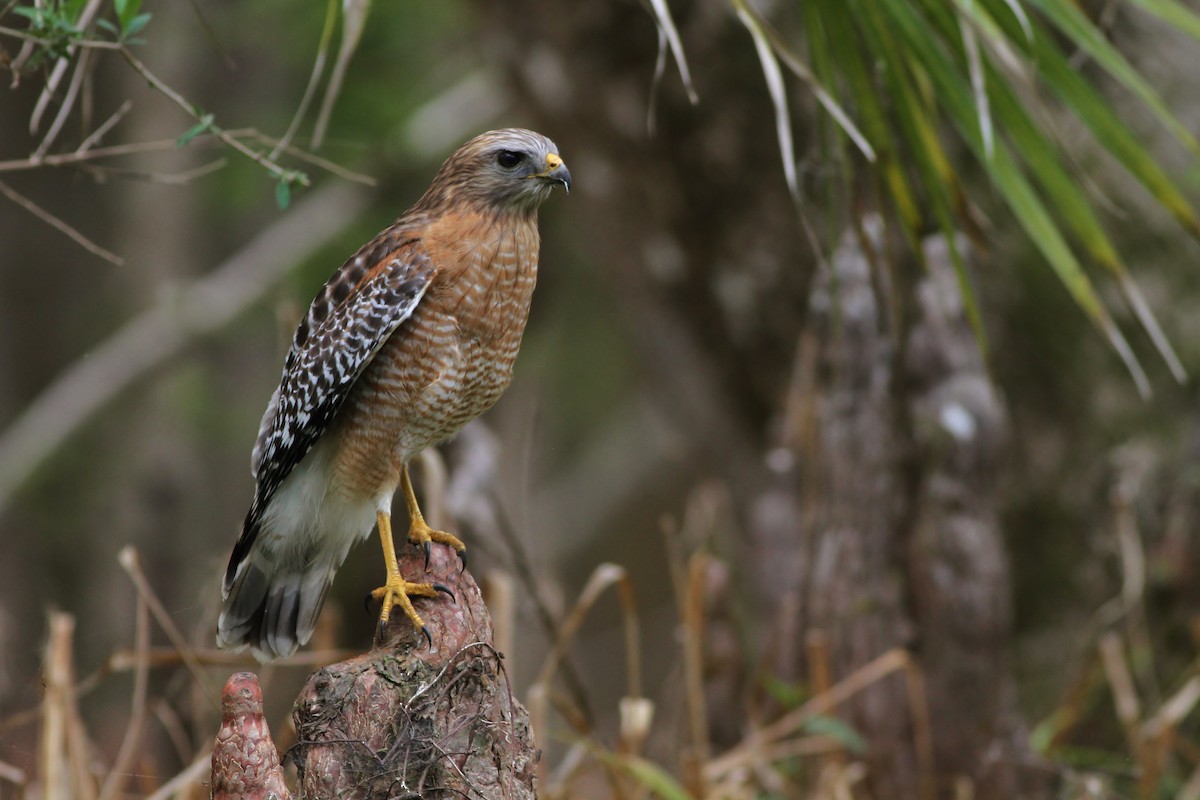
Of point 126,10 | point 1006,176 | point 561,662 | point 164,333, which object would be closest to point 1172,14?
point 1006,176

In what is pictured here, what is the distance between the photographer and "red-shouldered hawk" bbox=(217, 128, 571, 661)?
2721 mm

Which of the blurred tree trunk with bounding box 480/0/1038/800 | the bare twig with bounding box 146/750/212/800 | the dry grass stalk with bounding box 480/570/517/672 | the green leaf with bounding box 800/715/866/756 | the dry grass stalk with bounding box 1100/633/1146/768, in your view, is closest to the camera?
the bare twig with bounding box 146/750/212/800

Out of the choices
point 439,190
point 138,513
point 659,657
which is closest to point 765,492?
point 439,190

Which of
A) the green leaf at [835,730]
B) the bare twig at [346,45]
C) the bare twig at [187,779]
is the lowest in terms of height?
the green leaf at [835,730]

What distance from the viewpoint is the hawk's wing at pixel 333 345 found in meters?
2.76

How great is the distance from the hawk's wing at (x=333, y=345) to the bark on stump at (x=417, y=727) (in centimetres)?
77

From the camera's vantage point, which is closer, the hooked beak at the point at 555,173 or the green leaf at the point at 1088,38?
the hooked beak at the point at 555,173

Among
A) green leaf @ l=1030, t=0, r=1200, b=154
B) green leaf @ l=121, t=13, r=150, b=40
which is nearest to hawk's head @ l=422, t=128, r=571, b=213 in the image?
green leaf @ l=121, t=13, r=150, b=40

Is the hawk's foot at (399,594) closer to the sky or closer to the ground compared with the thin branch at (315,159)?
closer to the ground

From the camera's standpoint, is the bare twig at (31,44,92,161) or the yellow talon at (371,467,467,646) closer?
the yellow talon at (371,467,467,646)

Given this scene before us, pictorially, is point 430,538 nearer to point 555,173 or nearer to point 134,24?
point 555,173

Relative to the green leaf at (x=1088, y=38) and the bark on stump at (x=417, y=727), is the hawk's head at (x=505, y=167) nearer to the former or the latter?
the bark on stump at (x=417, y=727)

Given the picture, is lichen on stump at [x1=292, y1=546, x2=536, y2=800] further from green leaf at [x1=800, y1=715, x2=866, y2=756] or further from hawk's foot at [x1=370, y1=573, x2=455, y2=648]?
green leaf at [x1=800, y1=715, x2=866, y2=756]

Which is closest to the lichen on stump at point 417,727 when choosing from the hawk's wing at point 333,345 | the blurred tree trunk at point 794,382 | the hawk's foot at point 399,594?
the hawk's foot at point 399,594
